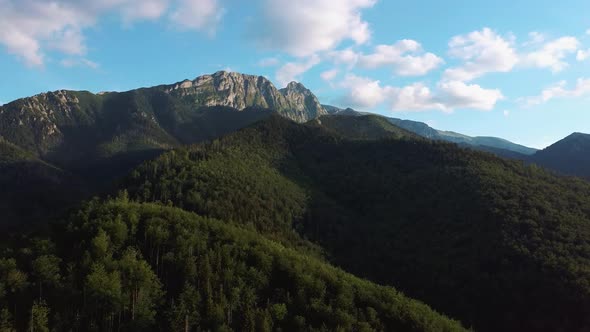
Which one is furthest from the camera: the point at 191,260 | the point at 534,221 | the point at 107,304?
the point at 534,221

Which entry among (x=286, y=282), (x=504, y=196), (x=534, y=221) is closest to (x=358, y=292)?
(x=286, y=282)

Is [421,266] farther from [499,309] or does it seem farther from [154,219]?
[154,219]

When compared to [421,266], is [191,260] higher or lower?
higher

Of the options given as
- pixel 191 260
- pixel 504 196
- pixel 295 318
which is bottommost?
pixel 295 318

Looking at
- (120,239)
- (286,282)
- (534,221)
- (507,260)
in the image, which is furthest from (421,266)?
(120,239)

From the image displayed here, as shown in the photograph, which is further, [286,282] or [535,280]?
[535,280]

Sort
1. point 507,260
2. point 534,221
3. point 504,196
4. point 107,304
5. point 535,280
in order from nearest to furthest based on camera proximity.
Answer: point 107,304, point 535,280, point 507,260, point 534,221, point 504,196

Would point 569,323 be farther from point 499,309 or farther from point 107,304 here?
point 107,304
